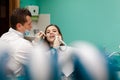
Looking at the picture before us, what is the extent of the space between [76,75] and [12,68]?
0.48 feet

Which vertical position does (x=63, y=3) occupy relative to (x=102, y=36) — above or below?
above

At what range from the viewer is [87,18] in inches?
144

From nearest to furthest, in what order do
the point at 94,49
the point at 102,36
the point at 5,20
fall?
the point at 94,49 → the point at 102,36 → the point at 5,20

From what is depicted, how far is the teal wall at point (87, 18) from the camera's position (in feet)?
11.0

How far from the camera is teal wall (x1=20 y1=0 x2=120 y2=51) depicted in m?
3.34

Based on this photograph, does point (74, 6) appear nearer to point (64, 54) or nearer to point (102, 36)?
point (102, 36)

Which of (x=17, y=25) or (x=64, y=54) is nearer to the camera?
(x=64, y=54)

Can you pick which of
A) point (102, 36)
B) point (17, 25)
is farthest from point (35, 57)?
point (102, 36)

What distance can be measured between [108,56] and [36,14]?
3.68 m

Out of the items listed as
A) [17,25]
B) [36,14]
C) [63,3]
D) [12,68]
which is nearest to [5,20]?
[36,14]

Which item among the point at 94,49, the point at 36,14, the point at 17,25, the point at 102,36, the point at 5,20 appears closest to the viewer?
the point at 94,49

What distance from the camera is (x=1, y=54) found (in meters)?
0.59

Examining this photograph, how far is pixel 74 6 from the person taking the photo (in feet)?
12.5

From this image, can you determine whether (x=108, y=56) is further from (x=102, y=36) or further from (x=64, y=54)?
(x=102, y=36)
